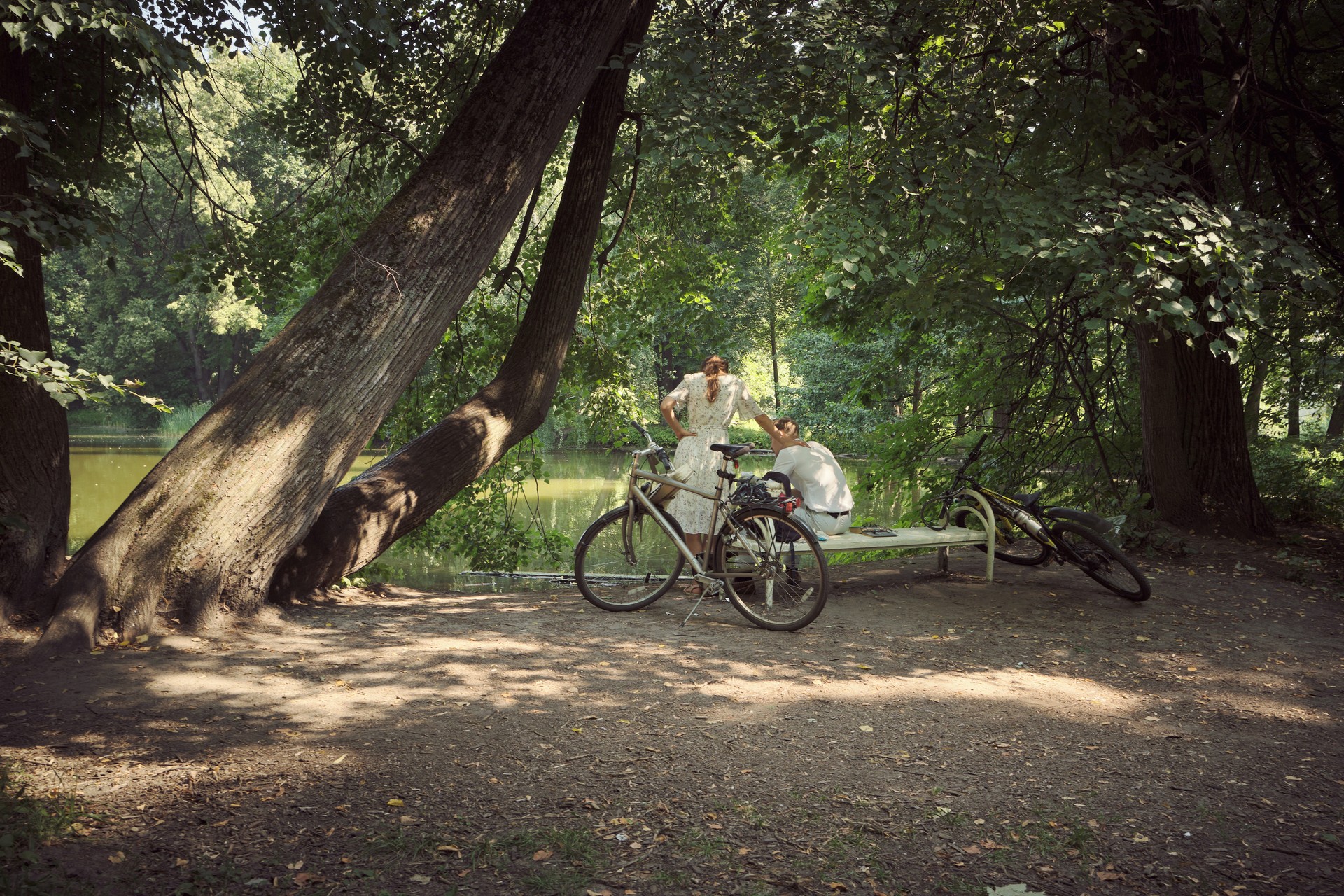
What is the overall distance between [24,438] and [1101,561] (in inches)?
274

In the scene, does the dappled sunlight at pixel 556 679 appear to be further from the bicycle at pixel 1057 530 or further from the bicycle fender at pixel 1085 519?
the bicycle fender at pixel 1085 519

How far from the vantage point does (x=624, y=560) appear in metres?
6.62

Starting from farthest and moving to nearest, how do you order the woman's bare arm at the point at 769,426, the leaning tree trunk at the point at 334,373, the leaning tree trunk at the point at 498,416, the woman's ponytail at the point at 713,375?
the woman's bare arm at the point at 769,426
the woman's ponytail at the point at 713,375
the leaning tree trunk at the point at 498,416
the leaning tree trunk at the point at 334,373

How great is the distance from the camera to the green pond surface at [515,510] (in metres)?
12.7

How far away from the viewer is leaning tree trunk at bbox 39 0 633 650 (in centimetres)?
502

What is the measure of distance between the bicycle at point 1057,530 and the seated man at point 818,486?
1029 mm

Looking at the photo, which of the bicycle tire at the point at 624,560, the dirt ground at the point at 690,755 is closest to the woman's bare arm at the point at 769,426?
the bicycle tire at the point at 624,560

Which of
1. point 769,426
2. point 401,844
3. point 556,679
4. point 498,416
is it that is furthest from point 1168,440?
point 401,844

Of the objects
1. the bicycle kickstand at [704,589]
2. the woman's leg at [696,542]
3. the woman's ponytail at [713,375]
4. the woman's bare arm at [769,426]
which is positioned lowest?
the bicycle kickstand at [704,589]

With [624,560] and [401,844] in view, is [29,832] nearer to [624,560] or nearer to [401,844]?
[401,844]

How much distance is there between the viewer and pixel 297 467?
5398mm

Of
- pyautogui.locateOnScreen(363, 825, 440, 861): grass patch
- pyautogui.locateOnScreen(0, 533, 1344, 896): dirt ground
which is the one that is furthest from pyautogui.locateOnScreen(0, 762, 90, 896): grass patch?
pyautogui.locateOnScreen(363, 825, 440, 861): grass patch

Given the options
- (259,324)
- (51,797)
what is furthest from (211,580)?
(259,324)

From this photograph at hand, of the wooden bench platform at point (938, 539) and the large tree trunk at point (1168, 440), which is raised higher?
the large tree trunk at point (1168, 440)
